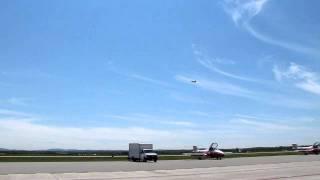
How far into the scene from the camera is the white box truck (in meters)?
67.4

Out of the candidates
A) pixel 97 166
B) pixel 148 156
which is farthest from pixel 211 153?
pixel 97 166

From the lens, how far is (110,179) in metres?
29.7

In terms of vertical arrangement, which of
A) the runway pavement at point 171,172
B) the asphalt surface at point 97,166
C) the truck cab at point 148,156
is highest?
the truck cab at point 148,156

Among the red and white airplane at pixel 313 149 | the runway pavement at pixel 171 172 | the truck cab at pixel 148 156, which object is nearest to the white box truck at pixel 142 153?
the truck cab at pixel 148 156

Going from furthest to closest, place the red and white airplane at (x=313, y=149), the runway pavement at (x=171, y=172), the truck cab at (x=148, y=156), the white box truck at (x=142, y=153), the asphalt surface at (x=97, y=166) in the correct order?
the red and white airplane at (x=313, y=149)
the white box truck at (x=142, y=153)
the truck cab at (x=148, y=156)
the asphalt surface at (x=97, y=166)
the runway pavement at (x=171, y=172)

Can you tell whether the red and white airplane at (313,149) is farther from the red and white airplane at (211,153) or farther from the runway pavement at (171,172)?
the runway pavement at (171,172)

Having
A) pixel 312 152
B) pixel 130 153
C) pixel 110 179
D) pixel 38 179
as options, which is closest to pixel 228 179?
pixel 110 179

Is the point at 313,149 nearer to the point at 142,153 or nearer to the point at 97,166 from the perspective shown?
the point at 142,153

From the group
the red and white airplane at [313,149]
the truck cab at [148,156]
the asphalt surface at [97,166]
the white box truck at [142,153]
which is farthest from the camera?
the red and white airplane at [313,149]

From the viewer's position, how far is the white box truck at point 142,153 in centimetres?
6744

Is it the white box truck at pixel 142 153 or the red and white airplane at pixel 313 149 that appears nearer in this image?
the white box truck at pixel 142 153

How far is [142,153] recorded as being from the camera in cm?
6881

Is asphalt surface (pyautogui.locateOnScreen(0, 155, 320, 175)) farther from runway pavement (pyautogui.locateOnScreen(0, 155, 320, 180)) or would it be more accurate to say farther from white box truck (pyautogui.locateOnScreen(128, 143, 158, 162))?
white box truck (pyautogui.locateOnScreen(128, 143, 158, 162))

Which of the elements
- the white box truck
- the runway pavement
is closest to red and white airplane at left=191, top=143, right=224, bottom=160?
the white box truck
